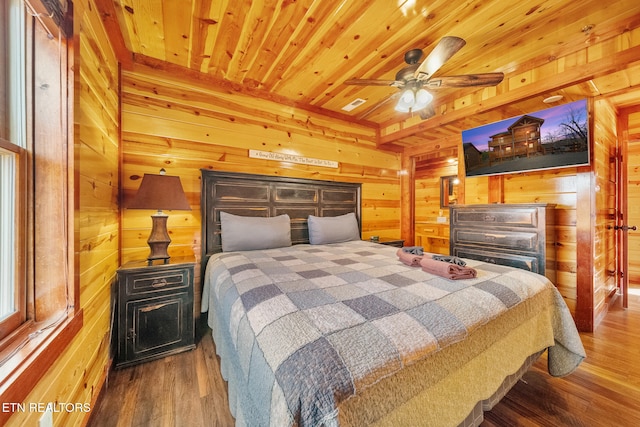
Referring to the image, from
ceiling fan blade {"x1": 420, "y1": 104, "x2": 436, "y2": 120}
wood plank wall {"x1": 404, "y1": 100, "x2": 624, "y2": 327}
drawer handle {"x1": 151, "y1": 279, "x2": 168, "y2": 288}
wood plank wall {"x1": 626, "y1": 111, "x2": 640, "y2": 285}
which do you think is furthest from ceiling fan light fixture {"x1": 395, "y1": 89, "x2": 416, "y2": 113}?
wood plank wall {"x1": 626, "y1": 111, "x2": 640, "y2": 285}

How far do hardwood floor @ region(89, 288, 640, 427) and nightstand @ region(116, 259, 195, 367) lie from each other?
0.10 m

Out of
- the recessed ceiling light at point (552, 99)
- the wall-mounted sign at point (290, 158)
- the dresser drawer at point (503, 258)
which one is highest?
the recessed ceiling light at point (552, 99)

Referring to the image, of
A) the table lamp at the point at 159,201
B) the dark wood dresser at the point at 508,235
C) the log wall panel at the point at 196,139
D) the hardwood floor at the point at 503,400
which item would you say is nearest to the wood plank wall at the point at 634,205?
the dark wood dresser at the point at 508,235

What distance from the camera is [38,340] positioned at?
840 mm

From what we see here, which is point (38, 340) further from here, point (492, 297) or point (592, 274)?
point (592, 274)

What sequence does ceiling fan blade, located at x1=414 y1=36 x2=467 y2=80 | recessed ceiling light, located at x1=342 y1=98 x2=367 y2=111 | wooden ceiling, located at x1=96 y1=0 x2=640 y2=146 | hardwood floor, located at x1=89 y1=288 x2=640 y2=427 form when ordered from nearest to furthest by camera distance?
hardwood floor, located at x1=89 y1=288 x2=640 y2=427
ceiling fan blade, located at x1=414 y1=36 x2=467 y2=80
wooden ceiling, located at x1=96 y1=0 x2=640 y2=146
recessed ceiling light, located at x1=342 y1=98 x2=367 y2=111

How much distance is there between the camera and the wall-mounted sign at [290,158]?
2.83 meters

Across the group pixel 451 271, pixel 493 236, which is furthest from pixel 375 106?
pixel 451 271

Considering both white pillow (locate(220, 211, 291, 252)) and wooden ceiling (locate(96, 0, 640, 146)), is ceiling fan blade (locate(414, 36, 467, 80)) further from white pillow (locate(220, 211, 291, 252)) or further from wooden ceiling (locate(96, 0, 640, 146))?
white pillow (locate(220, 211, 291, 252))

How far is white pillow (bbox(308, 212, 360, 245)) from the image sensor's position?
112 inches

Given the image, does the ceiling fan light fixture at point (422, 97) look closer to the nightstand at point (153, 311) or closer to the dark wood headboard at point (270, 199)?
the dark wood headboard at point (270, 199)

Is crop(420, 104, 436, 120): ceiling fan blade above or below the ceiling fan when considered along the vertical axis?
below

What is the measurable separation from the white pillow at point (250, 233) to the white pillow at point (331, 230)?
394 mm

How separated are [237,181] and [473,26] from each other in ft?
8.19
